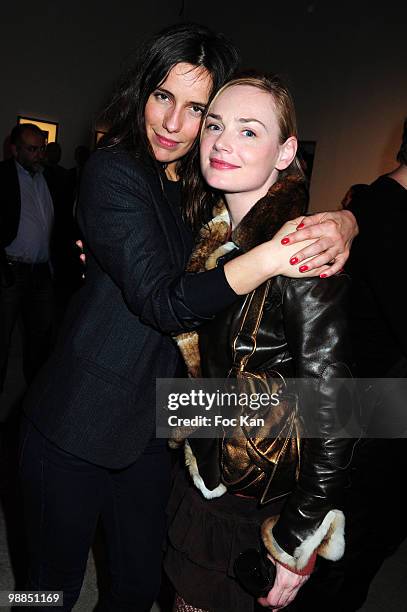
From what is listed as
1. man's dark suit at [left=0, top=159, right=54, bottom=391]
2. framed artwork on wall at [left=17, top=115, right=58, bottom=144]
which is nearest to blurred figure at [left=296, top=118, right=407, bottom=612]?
man's dark suit at [left=0, top=159, right=54, bottom=391]

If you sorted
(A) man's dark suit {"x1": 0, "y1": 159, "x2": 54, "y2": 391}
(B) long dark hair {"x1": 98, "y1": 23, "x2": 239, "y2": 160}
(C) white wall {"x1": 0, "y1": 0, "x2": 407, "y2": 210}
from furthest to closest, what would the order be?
1. (C) white wall {"x1": 0, "y1": 0, "x2": 407, "y2": 210}
2. (A) man's dark suit {"x1": 0, "y1": 159, "x2": 54, "y2": 391}
3. (B) long dark hair {"x1": 98, "y1": 23, "x2": 239, "y2": 160}

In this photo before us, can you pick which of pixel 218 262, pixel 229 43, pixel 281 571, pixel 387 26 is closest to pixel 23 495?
pixel 281 571

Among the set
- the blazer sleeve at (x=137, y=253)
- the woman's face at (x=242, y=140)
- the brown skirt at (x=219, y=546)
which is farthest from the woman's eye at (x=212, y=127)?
the brown skirt at (x=219, y=546)

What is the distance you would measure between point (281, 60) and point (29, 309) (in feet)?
19.1

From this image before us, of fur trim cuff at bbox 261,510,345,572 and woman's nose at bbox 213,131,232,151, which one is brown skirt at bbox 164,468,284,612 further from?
woman's nose at bbox 213,131,232,151

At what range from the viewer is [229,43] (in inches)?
62.8

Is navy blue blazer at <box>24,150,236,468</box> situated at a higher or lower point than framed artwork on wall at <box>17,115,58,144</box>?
higher

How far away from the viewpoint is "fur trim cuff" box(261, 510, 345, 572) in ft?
4.26

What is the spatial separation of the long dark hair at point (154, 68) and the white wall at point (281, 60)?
5.06m

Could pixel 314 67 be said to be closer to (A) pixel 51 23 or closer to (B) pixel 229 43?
(A) pixel 51 23

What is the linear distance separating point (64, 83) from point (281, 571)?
9464 millimetres

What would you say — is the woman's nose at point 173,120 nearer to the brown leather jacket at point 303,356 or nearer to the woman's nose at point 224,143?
the woman's nose at point 224,143

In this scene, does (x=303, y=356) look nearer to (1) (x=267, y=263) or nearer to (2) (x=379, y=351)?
(1) (x=267, y=263)

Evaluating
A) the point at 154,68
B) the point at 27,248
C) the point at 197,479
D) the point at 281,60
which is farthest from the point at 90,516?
the point at 281,60
